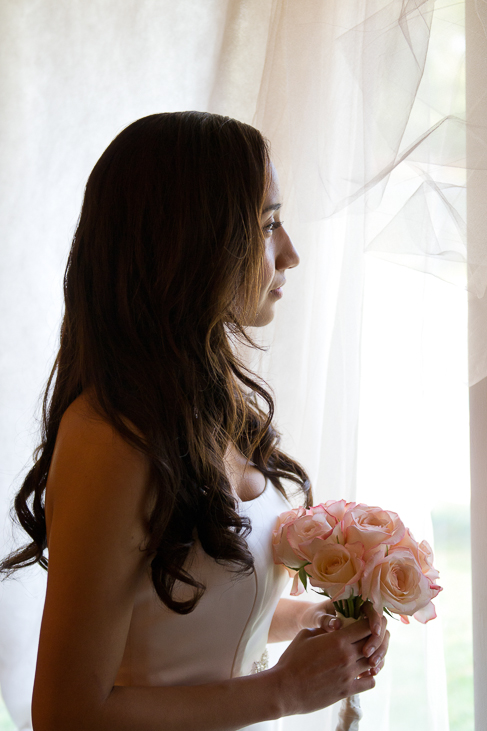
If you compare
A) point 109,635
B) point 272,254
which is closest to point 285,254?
point 272,254

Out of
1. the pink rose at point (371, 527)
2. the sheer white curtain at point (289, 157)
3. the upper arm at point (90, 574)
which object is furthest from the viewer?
the sheer white curtain at point (289, 157)

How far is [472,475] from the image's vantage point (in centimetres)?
94

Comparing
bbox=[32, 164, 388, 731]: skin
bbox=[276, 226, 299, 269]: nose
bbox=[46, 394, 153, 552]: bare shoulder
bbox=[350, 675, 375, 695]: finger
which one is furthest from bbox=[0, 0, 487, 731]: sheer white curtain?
bbox=[46, 394, 153, 552]: bare shoulder

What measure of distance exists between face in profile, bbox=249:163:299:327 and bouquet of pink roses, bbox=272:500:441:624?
332mm

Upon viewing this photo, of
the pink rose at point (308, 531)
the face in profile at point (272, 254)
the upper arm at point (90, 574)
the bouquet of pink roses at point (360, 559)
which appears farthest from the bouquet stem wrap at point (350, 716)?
the face in profile at point (272, 254)

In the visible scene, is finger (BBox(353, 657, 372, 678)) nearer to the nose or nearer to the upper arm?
the upper arm

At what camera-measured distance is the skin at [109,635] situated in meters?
0.70

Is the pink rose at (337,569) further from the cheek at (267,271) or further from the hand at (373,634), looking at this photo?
the cheek at (267,271)

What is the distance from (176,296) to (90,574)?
0.37 metres

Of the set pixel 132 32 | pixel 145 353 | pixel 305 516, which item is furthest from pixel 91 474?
pixel 132 32

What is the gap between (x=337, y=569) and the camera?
2.60 ft

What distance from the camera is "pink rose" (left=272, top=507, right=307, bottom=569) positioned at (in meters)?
0.85

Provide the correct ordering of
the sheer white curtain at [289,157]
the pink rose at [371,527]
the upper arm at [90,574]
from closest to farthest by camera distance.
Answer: the upper arm at [90,574] < the pink rose at [371,527] < the sheer white curtain at [289,157]

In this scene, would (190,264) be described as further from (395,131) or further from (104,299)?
(395,131)
